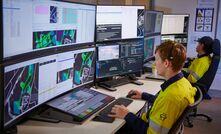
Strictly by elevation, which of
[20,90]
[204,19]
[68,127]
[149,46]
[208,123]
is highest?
[204,19]

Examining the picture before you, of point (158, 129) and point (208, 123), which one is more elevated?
point (158, 129)

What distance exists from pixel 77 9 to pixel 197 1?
148 inches

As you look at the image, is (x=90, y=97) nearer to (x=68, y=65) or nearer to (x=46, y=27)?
(x=68, y=65)

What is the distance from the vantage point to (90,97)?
217 centimetres

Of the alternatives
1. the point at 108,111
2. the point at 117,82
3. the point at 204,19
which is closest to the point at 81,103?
the point at 108,111

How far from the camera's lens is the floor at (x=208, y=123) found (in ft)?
12.4

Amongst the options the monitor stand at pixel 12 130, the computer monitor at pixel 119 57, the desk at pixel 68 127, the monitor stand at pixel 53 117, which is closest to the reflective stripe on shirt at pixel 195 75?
the computer monitor at pixel 119 57

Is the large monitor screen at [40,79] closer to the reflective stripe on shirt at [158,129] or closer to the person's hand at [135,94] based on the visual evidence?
the person's hand at [135,94]

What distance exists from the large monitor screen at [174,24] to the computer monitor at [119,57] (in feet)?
4.88

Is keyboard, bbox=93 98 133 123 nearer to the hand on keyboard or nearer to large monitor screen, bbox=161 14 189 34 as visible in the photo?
the hand on keyboard

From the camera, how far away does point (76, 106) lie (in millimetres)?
1950

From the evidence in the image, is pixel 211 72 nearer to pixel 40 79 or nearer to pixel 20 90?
pixel 40 79

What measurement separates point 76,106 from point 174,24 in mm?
2964

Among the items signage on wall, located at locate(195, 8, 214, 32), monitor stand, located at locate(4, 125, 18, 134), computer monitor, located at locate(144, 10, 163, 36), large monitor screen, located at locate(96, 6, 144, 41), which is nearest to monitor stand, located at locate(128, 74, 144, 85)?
large monitor screen, located at locate(96, 6, 144, 41)
